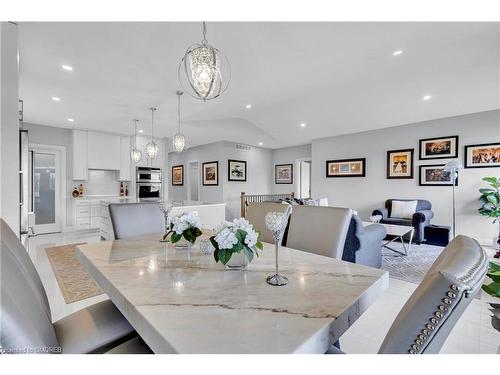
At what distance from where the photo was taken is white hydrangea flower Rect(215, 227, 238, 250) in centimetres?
108

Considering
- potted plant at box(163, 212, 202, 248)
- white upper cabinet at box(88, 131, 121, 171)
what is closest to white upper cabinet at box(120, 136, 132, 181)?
white upper cabinet at box(88, 131, 121, 171)

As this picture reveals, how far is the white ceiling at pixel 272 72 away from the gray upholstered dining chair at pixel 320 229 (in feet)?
5.94

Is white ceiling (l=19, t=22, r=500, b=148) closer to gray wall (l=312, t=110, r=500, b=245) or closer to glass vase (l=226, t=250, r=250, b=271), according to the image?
gray wall (l=312, t=110, r=500, b=245)

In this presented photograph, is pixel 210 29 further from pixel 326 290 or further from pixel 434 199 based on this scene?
pixel 434 199

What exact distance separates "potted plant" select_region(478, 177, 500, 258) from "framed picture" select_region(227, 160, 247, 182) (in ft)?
18.8

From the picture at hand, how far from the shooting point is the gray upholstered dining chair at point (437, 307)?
0.50m

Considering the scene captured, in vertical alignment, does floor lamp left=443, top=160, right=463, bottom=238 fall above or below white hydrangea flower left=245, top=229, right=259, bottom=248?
above

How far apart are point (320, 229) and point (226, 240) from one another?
3.01ft

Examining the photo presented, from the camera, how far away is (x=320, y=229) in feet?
5.78

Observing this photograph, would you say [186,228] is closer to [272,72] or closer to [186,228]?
[186,228]

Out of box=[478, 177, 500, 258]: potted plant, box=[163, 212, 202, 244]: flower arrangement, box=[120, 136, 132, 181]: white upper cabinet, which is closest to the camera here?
box=[163, 212, 202, 244]: flower arrangement

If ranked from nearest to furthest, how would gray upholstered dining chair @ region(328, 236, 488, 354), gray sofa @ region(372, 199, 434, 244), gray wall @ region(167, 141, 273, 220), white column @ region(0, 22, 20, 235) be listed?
gray upholstered dining chair @ region(328, 236, 488, 354) → white column @ region(0, 22, 20, 235) → gray sofa @ region(372, 199, 434, 244) → gray wall @ region(167, 141, 273, 220)

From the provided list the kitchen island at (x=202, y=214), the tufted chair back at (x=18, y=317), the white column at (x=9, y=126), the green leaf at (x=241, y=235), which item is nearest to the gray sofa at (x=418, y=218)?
the kitchen island at (x=202, y=214)

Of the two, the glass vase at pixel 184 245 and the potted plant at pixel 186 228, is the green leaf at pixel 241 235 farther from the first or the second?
the glass vase at pixel 184 245
